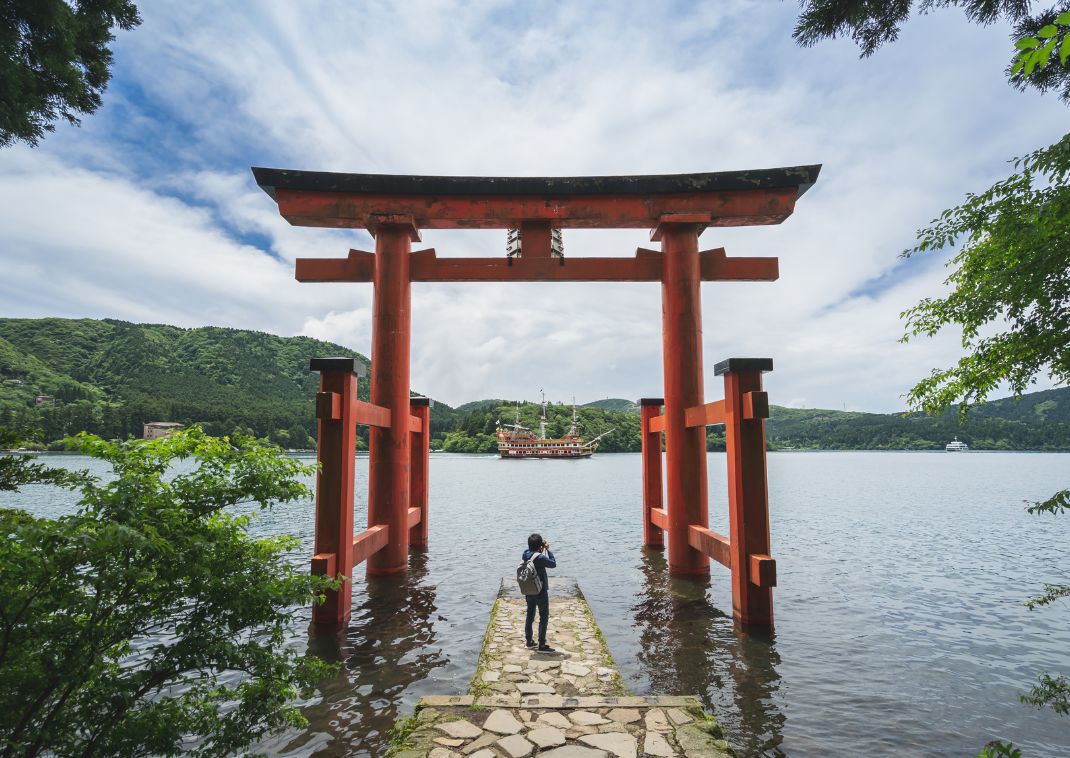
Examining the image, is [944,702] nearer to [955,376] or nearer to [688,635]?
[688,635]

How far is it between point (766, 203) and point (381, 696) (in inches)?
382

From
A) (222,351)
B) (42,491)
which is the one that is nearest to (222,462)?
(42,491)

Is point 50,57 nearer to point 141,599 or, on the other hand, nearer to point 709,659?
point 141,599

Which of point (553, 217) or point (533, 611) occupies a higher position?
point (553, 217)

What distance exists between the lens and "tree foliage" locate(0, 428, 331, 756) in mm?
2633

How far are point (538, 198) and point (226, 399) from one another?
97506 mm

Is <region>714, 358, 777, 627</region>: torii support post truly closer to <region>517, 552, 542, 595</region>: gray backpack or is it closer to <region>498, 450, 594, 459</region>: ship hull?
<region>517, 552, 542, 595</region>: gray backpack

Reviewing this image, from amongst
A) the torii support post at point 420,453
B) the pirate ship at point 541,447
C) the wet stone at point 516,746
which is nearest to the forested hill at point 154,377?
the pirate ship at point 541,447

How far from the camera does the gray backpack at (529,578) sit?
623 centimetres

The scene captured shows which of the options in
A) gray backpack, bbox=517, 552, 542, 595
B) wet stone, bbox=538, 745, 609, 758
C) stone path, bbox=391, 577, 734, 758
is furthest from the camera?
gray backpack, bbox=517, 552, 542, 595

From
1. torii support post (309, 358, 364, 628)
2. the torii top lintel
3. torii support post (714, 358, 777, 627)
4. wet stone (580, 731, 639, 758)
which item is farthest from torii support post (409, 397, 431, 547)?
wet stone (580, 731, 639, 758)

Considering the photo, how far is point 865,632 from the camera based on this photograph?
27.4 ft

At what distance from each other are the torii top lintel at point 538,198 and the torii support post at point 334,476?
3735 mm

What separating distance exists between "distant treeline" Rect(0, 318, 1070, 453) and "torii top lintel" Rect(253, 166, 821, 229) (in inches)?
2546
